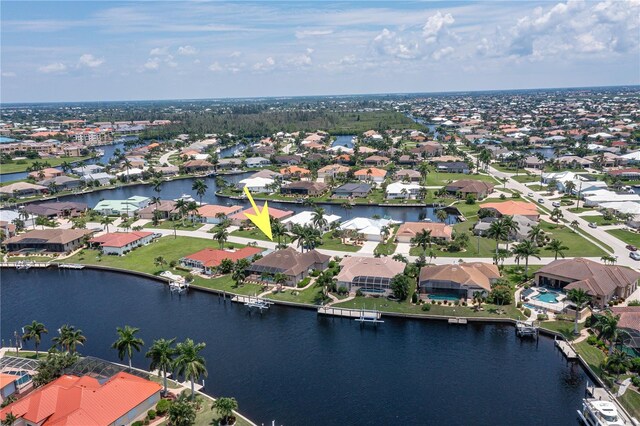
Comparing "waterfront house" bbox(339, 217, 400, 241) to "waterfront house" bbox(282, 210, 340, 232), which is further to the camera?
"waterfront house" bbox(282, 210, 340, 232)

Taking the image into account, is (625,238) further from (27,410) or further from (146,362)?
(27,410)

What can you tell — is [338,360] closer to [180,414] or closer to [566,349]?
[180,414]

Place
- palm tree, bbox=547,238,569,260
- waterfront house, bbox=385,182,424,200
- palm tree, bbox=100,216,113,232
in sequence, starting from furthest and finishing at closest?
waterfront house, bbox=385,182,424,200 → palm tree, bbox=100,216,113,232 → palm tree, bbox=547,238,569,260

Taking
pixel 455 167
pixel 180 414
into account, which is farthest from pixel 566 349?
pixel 455 167

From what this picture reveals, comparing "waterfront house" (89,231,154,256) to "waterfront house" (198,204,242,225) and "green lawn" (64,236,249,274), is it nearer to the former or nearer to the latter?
"green lawn" (64,236,249,274)

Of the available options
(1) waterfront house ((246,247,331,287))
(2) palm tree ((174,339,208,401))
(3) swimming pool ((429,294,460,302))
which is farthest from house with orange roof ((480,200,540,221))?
(2) palm tree ((174,339,208,401))

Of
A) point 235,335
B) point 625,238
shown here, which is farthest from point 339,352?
point 625,238
